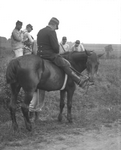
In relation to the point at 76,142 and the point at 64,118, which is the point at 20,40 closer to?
the point at 64,118

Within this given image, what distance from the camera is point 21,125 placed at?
7312 mm

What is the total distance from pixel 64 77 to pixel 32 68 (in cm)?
132

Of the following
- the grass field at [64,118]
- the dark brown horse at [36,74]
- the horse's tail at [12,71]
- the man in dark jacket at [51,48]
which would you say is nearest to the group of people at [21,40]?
the dark brown horse at [36,74]

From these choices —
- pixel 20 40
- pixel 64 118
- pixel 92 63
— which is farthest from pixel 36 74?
pixel 64 118

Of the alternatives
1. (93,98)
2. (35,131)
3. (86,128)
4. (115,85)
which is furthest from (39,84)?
(115,85)

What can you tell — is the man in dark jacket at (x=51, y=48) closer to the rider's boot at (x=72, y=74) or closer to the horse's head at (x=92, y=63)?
the rider's boot at (x=72, y=74)

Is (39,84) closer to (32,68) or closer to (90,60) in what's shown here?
(32,68)

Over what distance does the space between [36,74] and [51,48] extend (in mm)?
1098

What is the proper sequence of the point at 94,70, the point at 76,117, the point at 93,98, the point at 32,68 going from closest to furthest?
the point at 32,68 → the point at 94,70 → the point at 76,117 → the point at 93,98

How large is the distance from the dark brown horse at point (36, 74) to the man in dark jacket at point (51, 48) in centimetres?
20

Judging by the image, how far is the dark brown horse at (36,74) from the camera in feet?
21.7

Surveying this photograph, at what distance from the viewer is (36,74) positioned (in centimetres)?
670

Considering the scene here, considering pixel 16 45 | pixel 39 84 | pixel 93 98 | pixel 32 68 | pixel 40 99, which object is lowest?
pixel 93 98

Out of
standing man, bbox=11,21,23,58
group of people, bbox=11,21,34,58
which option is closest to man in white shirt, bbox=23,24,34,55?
group of people, bbox=11,21,34,58
